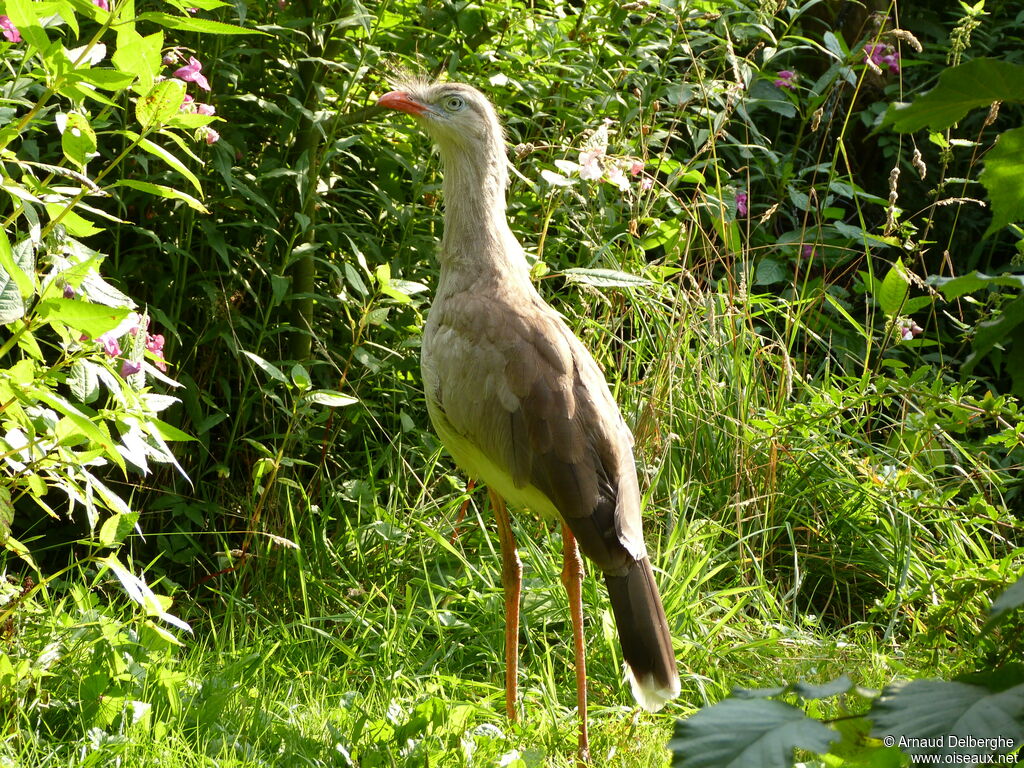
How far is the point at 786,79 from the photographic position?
16.0 feet

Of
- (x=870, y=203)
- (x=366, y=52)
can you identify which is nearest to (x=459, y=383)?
(x=366, y=52)

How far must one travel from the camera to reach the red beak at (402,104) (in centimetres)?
338

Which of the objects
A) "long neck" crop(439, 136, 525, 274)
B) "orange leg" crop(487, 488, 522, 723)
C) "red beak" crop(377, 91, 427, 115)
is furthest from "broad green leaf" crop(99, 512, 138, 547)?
"red beak" crop(377, 91, 427, 115)

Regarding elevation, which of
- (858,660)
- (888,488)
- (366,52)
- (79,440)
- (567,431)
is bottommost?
(858,660)

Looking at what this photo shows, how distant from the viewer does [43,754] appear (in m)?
2.42

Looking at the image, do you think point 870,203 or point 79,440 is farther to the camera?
point 870,203

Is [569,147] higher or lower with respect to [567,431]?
higher

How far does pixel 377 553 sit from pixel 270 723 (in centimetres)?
109

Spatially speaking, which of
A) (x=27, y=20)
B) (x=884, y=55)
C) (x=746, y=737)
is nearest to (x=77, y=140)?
(x=27, y=20)

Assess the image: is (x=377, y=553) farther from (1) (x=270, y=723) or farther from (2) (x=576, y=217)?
(2) (x=576, y=217)

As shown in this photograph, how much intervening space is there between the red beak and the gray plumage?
10 millimetres

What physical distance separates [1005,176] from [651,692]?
2.00 meters

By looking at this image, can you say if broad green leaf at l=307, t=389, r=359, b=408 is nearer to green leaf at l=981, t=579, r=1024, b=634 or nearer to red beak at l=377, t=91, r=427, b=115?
red beak at l=377, t=91, r=427, b=115

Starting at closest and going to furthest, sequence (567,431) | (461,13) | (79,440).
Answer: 1. (79,440)
2. (567,431)
3. (461,13)
